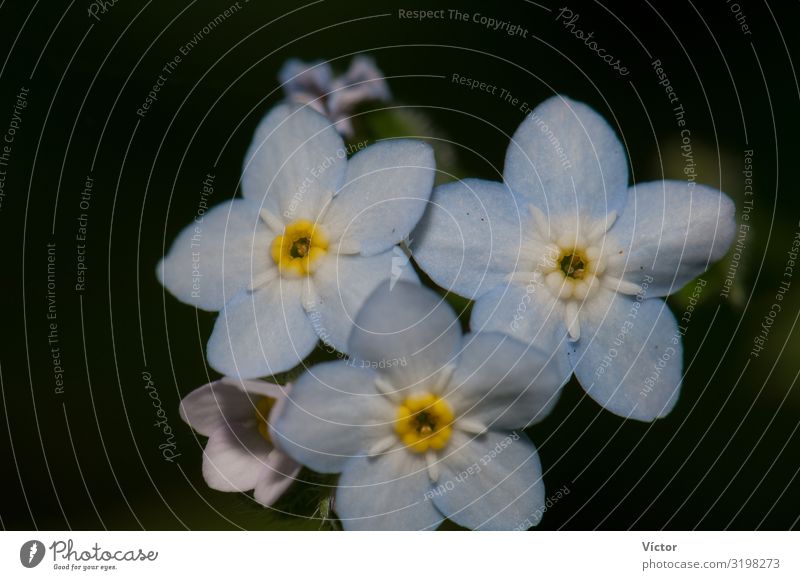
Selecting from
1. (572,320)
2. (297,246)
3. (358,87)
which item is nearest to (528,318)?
(572,320)

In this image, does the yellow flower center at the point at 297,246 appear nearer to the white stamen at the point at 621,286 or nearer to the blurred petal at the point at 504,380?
the blurred petal at the point at 504,380

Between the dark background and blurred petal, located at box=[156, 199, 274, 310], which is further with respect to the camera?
the dark background

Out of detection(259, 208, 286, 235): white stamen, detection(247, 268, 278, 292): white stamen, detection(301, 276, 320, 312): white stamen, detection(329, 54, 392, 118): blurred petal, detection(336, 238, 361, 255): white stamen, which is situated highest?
detection(329, 54, 392, 118): blurred petal

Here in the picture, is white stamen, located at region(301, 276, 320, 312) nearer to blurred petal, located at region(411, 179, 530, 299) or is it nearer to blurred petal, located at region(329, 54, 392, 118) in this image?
blurred petal, located at region(411, 179, 530, 299)

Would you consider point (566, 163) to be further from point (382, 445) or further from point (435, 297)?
point (382, 445)

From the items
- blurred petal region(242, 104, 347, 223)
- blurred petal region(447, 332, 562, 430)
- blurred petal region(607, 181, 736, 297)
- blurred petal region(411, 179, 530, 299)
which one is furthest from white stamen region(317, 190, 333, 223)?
blurred petal region(607, 181, 736, 297)

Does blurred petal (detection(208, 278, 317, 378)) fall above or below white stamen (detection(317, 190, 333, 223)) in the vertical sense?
below
